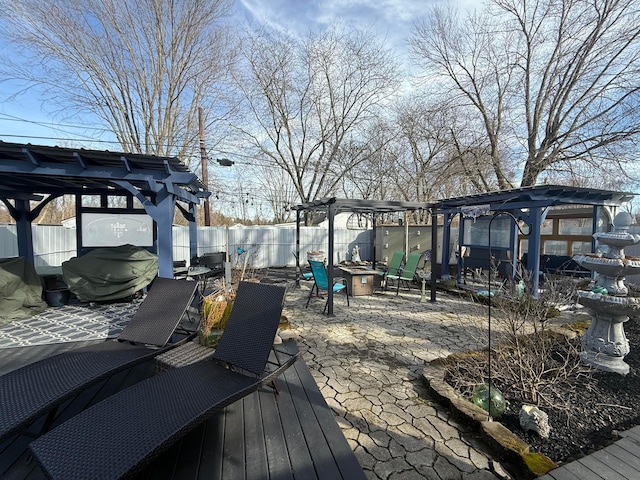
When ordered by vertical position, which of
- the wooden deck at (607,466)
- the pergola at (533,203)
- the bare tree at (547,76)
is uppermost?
the bare tree at (547,76)

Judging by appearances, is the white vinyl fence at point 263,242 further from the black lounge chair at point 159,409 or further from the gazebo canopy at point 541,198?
the black lounge chair at point 159,409

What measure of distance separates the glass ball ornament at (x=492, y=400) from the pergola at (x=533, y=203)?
356 cm

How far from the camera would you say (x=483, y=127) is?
498 inches

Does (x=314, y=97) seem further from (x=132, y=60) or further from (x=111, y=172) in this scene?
(x=111, y=172)

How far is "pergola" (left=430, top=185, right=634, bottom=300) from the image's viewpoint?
564cm

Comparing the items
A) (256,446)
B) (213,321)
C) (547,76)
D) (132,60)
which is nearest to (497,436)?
(256,446)

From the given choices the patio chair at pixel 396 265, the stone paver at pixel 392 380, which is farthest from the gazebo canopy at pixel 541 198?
the stone paver at pixel 392 380

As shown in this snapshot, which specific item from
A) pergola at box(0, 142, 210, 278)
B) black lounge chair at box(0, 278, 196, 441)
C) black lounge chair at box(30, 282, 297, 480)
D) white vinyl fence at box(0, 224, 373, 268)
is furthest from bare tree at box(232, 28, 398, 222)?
black lounge chair at box(30, 282, 297, 480)

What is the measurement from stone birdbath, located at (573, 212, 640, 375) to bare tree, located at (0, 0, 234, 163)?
13.6m

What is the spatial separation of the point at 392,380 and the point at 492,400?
0.92m

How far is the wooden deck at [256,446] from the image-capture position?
162 cm

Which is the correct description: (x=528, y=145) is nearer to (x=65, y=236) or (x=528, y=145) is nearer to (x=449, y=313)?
(x=449, y=313)

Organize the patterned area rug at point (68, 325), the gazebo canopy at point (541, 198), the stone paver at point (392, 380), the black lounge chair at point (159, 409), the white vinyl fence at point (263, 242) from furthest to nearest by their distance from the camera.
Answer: the white vinyl fence at point (263, 242)
the gazebo canopy at point (541, 198)
the patterned area rug at point (68, 325)
the stone paver at point (392, 380)
the black lounge chair at point (159, 409)

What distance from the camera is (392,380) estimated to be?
2984mm
